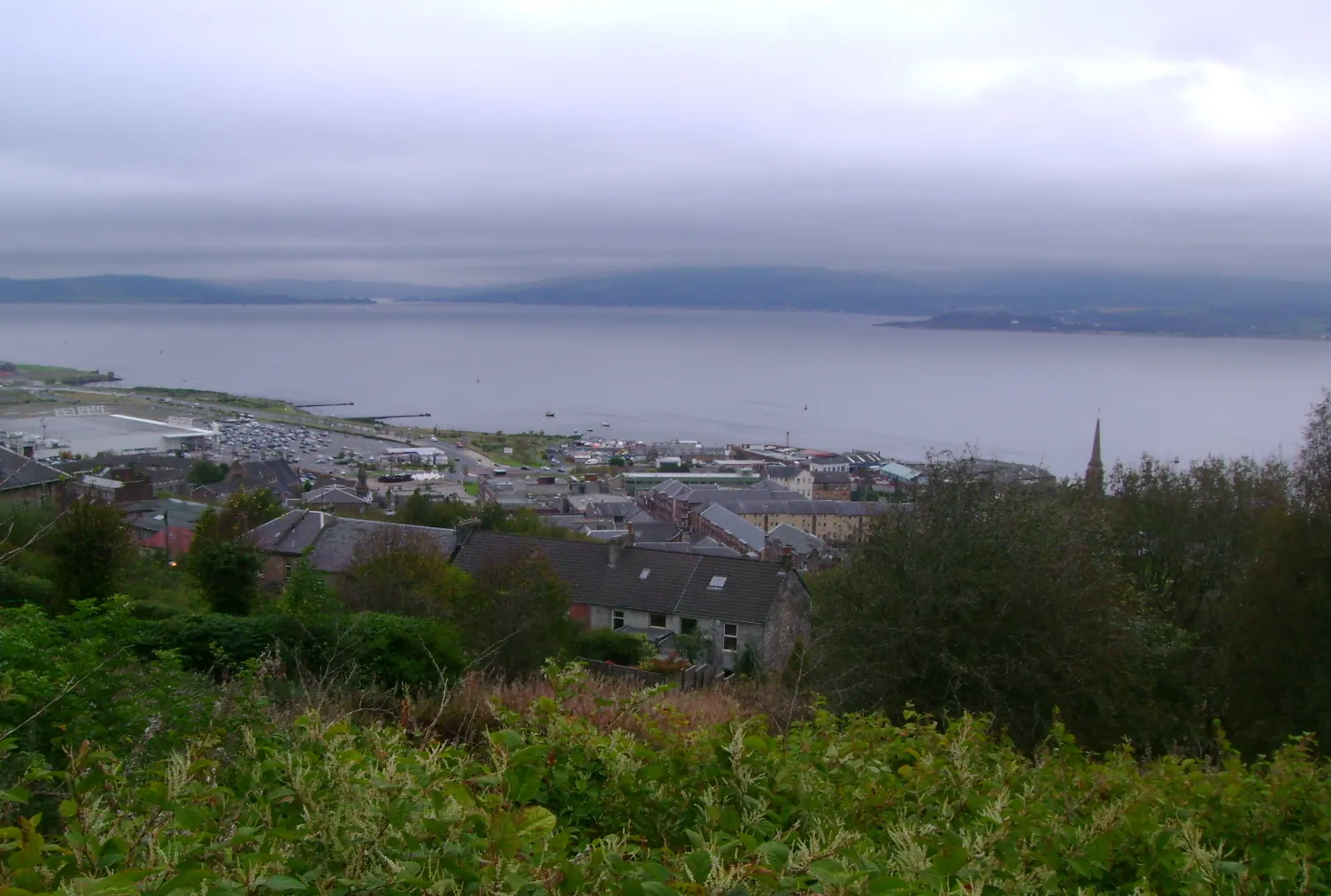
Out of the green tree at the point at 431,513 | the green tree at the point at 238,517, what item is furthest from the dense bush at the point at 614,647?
the green tree at the point at 431,513

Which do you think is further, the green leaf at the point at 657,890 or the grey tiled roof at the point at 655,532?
the grey tiled roof at the point at 655,532

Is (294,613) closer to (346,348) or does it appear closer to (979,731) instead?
(979,731)

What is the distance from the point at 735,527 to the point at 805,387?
8776 cm

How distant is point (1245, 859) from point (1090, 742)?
635cm

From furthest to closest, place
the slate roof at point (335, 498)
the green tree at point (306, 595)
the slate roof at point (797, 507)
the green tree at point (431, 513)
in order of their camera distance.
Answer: the slate roof at point (797, 507) → the slate roof at point (335, 498) → the green tree at point (431, 513) → the green tree at point (306, 595)

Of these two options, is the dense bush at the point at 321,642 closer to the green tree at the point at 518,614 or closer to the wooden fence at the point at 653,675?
the wooden fence at the point at 653,675

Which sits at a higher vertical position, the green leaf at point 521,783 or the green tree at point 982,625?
the green leaf at point 521,783

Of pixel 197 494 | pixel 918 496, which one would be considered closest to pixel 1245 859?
pixel 918 496

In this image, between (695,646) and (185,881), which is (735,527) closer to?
(695,646)

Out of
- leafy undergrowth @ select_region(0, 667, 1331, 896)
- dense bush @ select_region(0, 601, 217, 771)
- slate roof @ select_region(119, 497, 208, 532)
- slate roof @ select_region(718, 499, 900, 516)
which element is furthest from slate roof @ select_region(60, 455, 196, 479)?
leafy undergrowth @ select_region(0, 667, 1331, 896)

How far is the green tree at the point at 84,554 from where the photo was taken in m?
13.5

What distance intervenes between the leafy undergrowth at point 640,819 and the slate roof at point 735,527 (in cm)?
3187

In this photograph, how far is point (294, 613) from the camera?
1152 cm

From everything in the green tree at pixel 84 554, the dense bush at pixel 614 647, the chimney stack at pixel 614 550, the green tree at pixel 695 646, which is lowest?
the green tree at pixel 695 646
